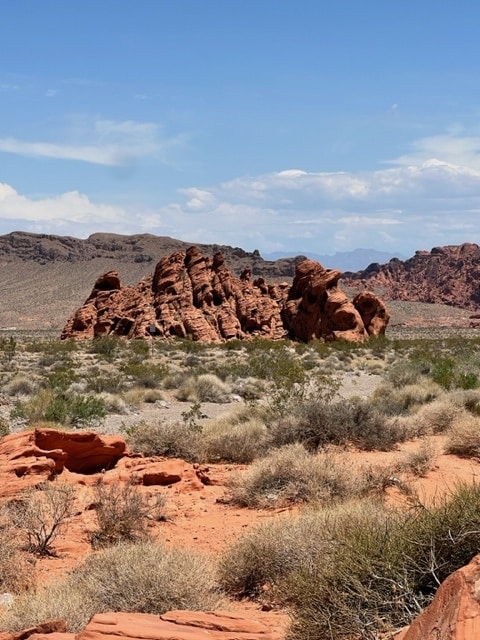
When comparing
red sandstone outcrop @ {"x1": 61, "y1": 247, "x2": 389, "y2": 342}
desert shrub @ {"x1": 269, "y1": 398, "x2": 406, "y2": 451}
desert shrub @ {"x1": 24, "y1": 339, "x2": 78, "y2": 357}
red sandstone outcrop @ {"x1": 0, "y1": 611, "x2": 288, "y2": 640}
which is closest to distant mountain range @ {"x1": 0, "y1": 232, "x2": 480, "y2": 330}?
red sandstone outcrop @ {"x1": 61, "y1": 247, "x2": 389, "y2": 342}

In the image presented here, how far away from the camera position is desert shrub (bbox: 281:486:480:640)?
4.38m

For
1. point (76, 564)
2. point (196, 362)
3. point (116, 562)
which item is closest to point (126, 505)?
point (76, 564)

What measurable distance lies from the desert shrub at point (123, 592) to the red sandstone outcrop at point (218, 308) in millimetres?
40874

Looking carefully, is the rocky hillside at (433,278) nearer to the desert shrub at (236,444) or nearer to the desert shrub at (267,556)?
the desert shrub at (236,444)

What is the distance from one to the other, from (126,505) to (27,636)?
3703 mm

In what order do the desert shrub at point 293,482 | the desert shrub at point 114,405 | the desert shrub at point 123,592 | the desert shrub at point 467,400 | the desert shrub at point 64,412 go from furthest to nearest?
the desert shrub at point 114,405, the desert shrub at point 64,412, the desert shrub at point 467,400, the desert shrub at point 293,482, the desert shrub at point 123,592

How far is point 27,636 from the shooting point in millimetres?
4410

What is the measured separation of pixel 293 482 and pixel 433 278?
159m

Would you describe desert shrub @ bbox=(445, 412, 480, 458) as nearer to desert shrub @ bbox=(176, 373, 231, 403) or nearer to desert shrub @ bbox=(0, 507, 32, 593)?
desert shrub @ bbox=(0, 507, 32, 593)

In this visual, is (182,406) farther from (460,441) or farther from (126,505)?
(126,505)

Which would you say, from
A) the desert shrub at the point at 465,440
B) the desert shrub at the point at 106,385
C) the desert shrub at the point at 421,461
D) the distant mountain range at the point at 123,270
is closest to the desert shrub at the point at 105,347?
the desert shrub at the point at 106,385

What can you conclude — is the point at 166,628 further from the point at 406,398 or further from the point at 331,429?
the point at 406,398

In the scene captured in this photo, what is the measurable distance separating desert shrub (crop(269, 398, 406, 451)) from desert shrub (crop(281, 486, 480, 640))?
7.03 m

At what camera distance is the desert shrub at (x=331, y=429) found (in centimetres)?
1238
